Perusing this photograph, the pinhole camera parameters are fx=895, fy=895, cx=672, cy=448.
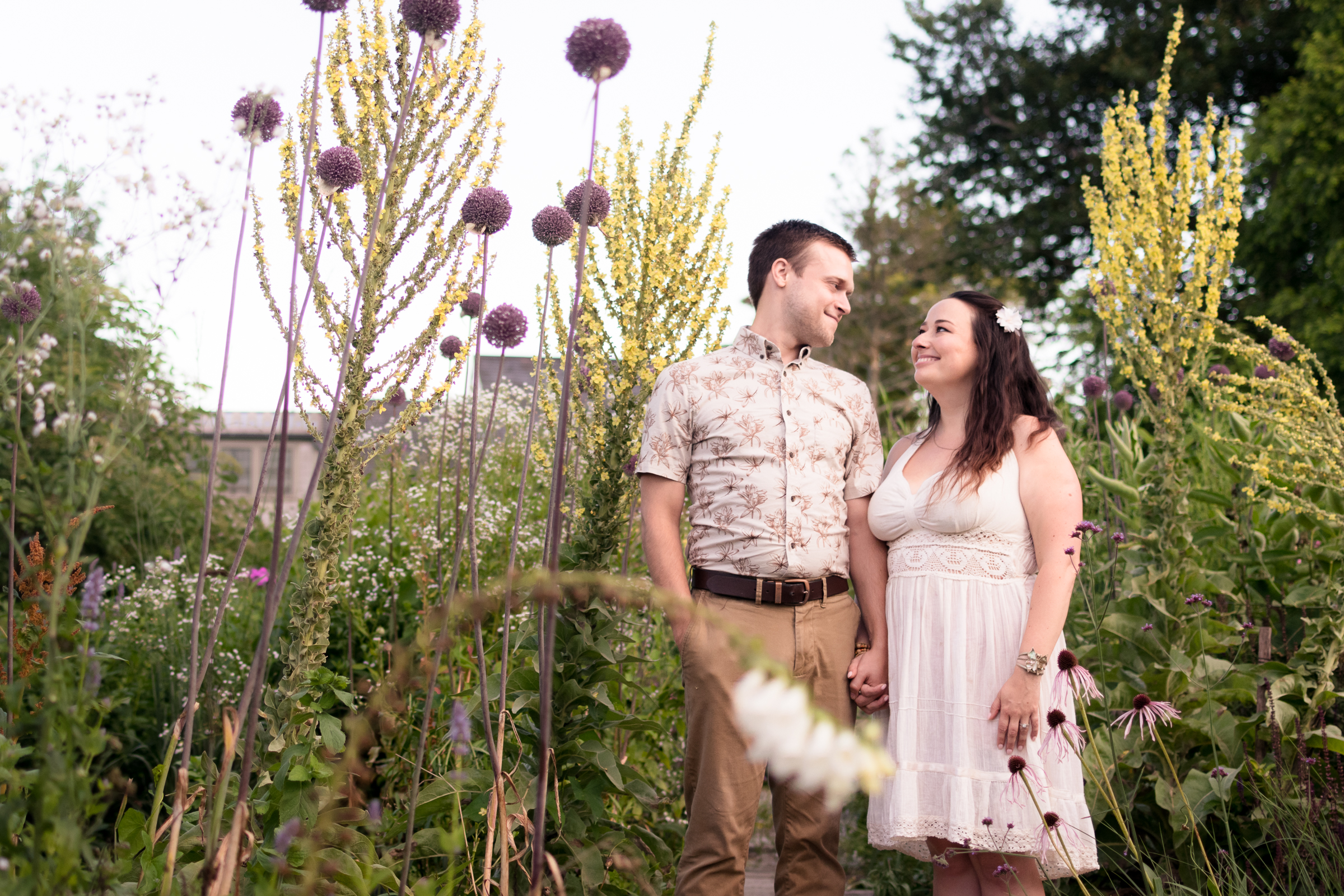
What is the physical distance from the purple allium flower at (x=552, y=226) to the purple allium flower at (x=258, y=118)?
2.19 ft

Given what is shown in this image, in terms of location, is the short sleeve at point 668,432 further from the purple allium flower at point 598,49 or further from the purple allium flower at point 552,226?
the purple allium flower at point 598,49

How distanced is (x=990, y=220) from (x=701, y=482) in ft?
45.1

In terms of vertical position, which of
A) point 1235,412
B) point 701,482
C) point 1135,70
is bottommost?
point 701,482

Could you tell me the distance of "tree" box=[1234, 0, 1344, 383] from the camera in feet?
32.2

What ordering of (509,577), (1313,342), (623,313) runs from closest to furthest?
(509,577), (623,313), (1313,342)

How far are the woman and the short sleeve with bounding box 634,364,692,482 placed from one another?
58 centimetres

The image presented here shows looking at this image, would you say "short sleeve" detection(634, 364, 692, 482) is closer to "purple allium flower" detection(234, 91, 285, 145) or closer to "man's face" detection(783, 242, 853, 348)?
"man's face" detection(783, 242, 853, 348)

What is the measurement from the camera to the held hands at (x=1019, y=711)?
86.7 inches

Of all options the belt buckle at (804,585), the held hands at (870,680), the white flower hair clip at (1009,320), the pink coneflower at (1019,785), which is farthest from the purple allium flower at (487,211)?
the pink coneflower at (1019,785)

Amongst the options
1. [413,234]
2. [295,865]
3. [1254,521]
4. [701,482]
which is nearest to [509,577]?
[295,865]

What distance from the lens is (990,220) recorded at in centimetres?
1477

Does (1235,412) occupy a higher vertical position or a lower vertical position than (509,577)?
higher

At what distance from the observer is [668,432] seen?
2.58 meters

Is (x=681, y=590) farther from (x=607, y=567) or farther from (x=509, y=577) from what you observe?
(x=509, y=577)
